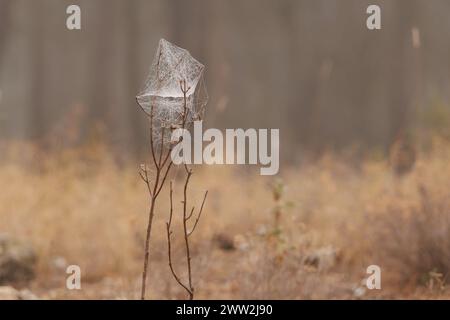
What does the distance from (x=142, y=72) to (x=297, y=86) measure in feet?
5.36

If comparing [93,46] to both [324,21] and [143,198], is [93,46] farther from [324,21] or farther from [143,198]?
[143,198]

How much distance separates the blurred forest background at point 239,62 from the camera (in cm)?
796

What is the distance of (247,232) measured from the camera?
4.99 metres

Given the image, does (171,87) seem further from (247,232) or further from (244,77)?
(244,77)

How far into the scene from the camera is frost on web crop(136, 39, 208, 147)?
2322 millimetres

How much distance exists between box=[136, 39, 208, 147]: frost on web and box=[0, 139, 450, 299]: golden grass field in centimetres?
130

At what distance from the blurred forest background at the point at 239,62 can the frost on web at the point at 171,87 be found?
548 cm

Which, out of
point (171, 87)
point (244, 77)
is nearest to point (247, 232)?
point (171, 87)

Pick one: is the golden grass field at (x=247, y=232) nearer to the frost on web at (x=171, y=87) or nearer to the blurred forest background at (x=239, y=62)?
the frost on web at (x=171, y=87)

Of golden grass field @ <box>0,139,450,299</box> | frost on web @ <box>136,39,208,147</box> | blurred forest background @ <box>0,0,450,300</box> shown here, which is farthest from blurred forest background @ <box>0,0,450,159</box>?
frost on web @ <box>136,39,208,147</box>
